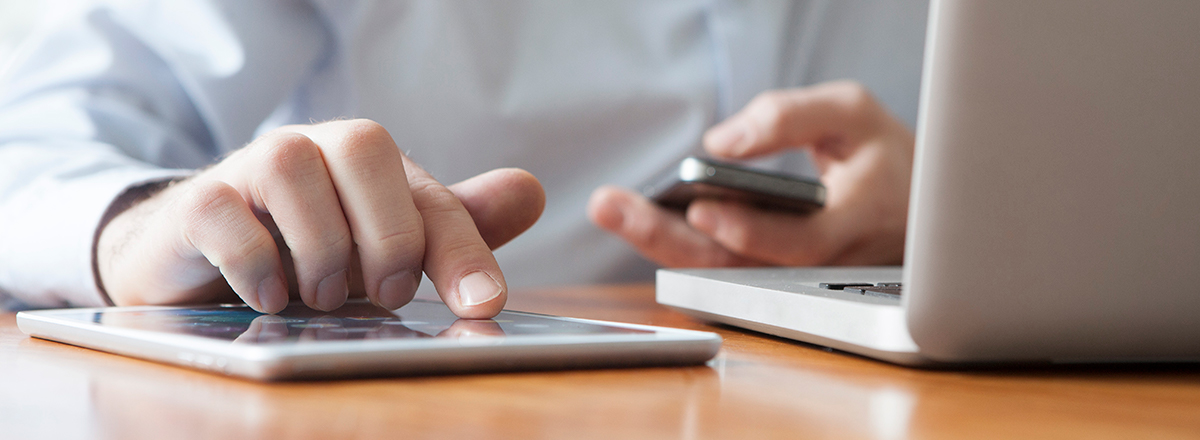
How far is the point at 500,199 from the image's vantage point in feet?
1.60

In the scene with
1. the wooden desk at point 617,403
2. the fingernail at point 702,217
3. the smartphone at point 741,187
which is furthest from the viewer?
the fingernail at point 702,217

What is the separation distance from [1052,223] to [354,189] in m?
0.28

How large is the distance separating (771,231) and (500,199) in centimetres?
44

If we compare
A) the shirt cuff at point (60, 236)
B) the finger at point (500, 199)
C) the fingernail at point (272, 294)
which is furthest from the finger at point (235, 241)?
the shirt cuff at point (60, 236)

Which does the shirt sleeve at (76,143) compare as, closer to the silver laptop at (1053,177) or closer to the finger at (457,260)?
the finger at (457,260)

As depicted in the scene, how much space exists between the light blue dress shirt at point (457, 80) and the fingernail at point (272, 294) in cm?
41

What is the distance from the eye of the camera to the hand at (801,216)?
2.81 ft

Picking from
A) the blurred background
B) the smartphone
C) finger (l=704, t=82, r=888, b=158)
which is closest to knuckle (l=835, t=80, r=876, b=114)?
finger (l=704, t=82, r=888, b=158)

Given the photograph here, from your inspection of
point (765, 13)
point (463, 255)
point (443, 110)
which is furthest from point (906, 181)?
point (463, 255)

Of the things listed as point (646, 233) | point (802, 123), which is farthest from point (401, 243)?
point (802, 123)

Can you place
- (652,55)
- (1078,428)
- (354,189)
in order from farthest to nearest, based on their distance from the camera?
(652,55), (354,189), (1078,428)

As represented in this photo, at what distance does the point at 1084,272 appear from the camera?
0.93ft

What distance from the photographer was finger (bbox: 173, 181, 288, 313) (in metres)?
0.39

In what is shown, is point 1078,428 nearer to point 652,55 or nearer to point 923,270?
point 923,270
